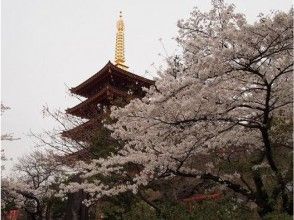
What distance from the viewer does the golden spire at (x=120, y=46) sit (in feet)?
104

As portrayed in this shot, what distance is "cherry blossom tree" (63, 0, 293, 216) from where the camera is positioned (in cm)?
566

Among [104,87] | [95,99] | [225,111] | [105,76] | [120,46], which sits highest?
[120,46]

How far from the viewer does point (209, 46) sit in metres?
6.27

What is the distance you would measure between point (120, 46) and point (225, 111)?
90.0ft

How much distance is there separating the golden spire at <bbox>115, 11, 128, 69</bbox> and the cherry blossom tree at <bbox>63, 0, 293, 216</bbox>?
2409 centimetres

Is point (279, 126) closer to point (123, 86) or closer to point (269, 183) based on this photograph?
point (269, 183)

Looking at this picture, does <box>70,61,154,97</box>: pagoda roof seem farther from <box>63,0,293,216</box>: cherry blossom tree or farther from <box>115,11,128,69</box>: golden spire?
<box>63,0,293,216</box>: cherry blossom tree

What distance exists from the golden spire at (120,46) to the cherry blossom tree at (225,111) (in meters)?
24.1

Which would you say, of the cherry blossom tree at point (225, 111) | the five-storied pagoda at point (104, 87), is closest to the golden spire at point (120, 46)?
the five-storied pagoda at point (104, 87)

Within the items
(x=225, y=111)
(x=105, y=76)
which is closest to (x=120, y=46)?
(x=105, y=76)

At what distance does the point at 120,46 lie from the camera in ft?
108

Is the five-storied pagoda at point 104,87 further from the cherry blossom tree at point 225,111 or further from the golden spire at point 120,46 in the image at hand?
the cherry blossom tree at point 225,111

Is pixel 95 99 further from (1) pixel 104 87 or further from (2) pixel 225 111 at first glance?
(2) pixel 225 111

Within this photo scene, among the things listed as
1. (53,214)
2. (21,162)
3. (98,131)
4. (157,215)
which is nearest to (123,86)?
(53,214)
